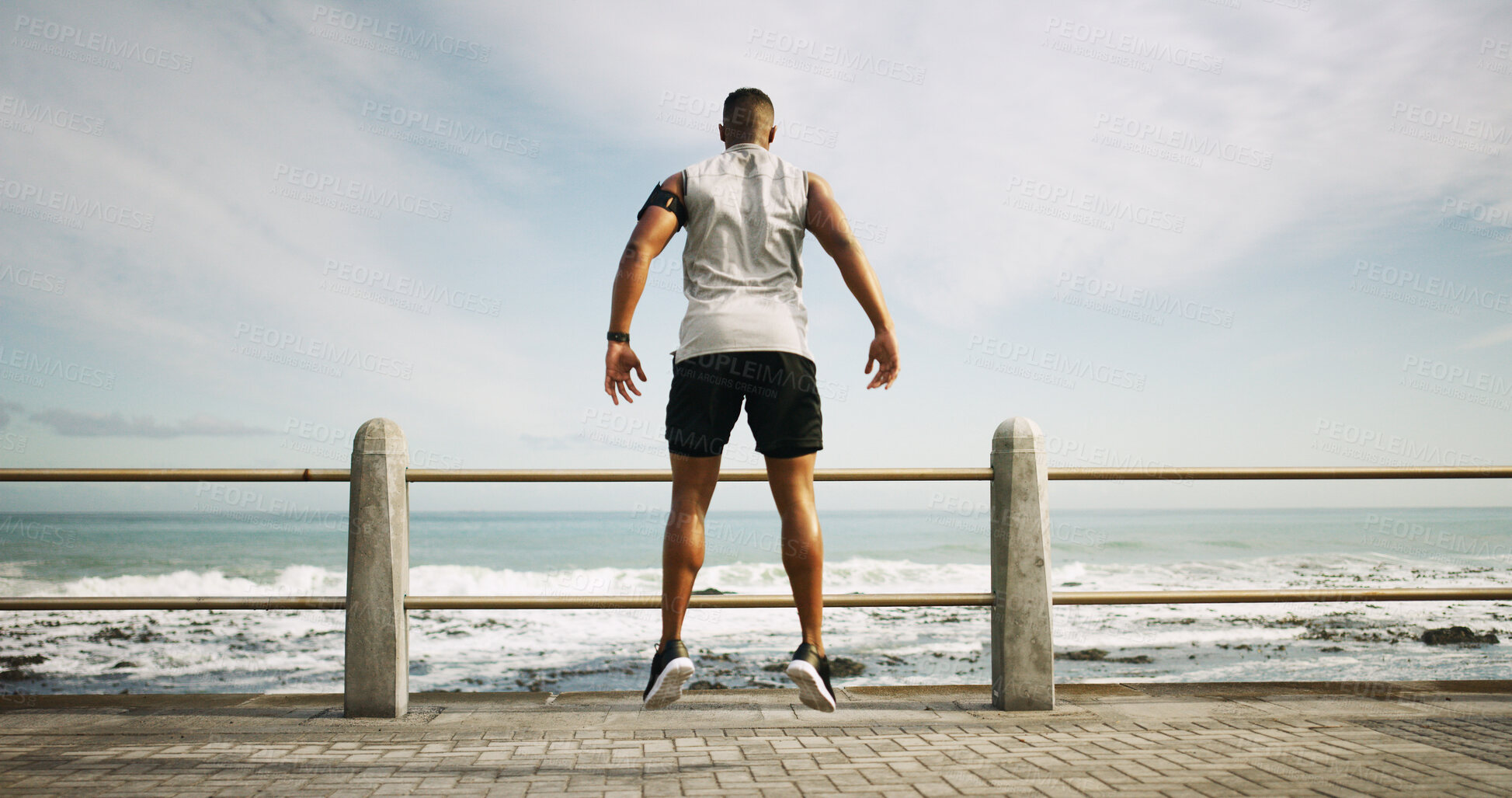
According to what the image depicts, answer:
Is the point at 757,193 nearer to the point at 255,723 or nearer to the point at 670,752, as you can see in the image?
the point at 670,752

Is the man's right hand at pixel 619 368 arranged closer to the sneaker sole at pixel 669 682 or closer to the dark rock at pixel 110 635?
the sneaker sole at pixel 669 682

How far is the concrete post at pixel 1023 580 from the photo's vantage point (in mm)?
3336

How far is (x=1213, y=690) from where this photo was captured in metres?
3.69

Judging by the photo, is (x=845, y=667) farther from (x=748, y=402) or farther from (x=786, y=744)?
(x=748, y=402)

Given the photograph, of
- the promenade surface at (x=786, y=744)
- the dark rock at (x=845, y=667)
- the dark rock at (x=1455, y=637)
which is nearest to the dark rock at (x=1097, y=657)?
the dark rock at (x=845, y=667)

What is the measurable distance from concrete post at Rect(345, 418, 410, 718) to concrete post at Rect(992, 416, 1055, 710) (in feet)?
7.80

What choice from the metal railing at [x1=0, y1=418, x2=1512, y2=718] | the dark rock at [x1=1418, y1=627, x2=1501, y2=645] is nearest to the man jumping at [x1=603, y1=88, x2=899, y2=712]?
the metal railing at [x1=0, y1=418, x2=1512, y2=718]

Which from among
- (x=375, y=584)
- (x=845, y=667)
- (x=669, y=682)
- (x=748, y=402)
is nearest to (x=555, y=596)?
(x=375, y=584)

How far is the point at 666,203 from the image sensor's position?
108 inches

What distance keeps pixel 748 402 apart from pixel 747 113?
39.4 inches

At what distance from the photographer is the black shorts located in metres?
2.64

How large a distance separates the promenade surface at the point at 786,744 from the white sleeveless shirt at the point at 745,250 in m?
1.28

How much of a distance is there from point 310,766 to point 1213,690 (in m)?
3.57

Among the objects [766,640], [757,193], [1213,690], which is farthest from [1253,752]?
[766,640]
